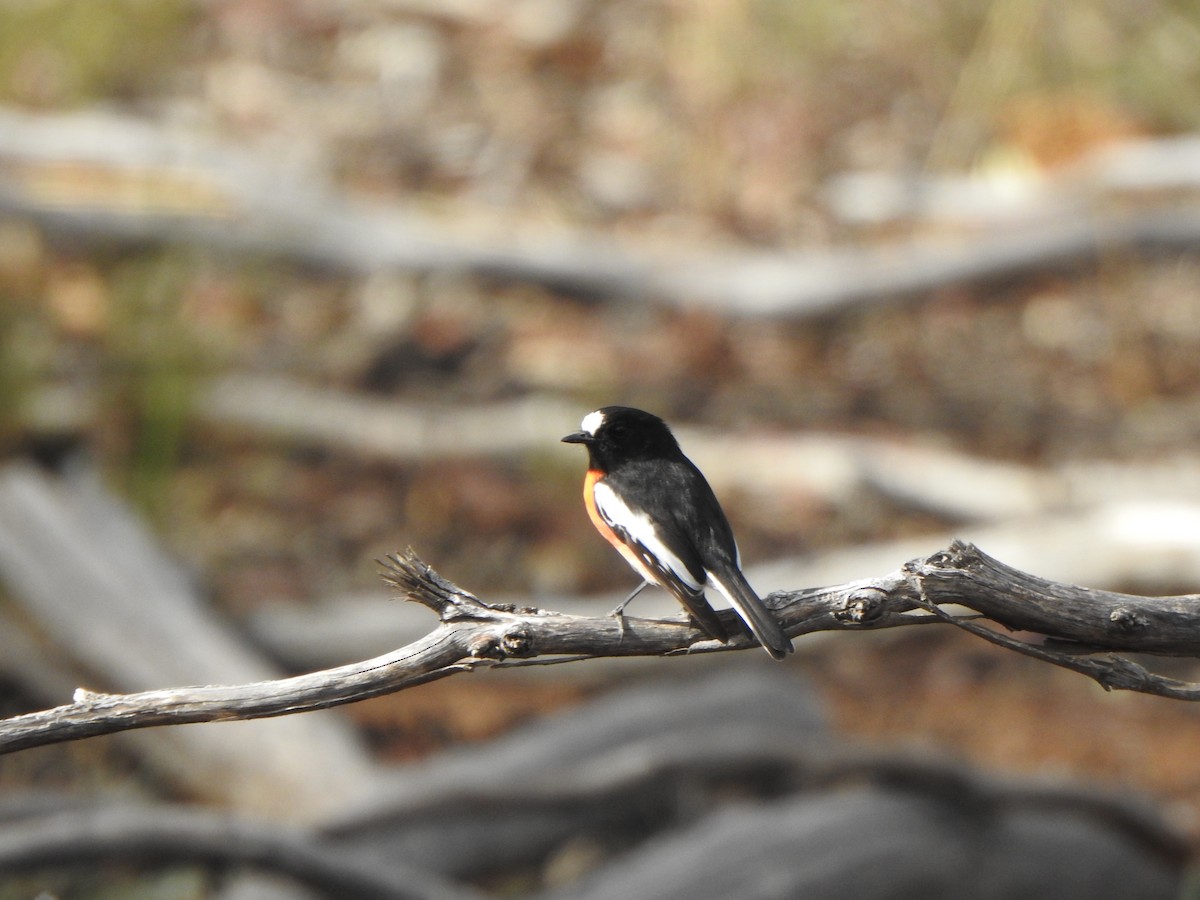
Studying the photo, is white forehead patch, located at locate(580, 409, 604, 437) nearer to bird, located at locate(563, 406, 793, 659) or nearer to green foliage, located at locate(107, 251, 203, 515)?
bird, located at locate(563, 406, 793, 659)

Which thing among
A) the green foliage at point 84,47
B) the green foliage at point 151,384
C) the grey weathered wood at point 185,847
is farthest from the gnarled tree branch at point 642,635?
the green foliage at point 84,47

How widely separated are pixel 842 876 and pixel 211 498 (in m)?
4.63

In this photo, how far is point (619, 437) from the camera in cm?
292

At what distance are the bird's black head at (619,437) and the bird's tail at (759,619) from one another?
0.73 meters

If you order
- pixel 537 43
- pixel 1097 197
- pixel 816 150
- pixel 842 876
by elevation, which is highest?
pixel 537 43

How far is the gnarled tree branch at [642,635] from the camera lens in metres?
1.80

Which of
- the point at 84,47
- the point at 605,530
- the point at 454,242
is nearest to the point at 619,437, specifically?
the point at 605,530

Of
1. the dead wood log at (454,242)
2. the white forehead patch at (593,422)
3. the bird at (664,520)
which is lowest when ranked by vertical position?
the bird at (664,520)

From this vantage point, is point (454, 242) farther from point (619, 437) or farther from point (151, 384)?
point (619, 437)

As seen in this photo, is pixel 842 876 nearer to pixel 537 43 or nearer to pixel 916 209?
pixel 916 209

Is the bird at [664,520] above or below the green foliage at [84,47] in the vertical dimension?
below

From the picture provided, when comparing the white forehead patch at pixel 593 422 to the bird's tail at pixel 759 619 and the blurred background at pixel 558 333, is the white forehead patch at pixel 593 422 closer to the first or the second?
the bird's tail at pixel 759 619

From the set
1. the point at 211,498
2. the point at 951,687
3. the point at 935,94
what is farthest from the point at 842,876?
the point at 935,94

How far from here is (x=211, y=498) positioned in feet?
25.3
